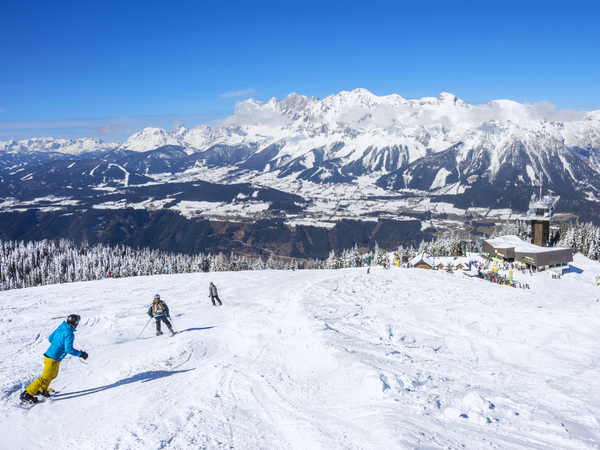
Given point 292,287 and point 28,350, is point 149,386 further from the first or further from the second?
point 292,287

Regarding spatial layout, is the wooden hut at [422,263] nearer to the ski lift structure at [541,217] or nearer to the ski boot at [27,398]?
the ski lift structure at [541,217]

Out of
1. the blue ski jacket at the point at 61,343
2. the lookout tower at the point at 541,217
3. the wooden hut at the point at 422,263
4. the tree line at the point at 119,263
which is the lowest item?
the tree line at the point at 119,263

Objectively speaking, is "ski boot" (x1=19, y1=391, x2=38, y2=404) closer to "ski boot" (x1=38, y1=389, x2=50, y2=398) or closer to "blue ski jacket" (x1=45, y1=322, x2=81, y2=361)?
"ski boot" (x1=38, y1=389, x2=50, y2=398)

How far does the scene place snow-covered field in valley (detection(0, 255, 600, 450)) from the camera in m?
6.90

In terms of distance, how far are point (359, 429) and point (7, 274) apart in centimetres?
12000

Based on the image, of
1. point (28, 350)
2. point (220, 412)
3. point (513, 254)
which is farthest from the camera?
point (513, 254)

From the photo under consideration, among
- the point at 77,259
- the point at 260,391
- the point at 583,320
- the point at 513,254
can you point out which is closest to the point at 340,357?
the point at 260,391

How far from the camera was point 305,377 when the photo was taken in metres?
10.1

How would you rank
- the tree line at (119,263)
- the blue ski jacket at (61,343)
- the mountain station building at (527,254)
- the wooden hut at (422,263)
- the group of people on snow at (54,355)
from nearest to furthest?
the group of people on snow at (54,355), the blue ski jacket at (61,343), the wooden hut at (422,263), the mountain station building at (527,254), the tree line at (119,263)

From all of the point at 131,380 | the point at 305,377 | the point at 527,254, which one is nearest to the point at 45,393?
the point at 131,380

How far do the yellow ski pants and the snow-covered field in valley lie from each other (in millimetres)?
373

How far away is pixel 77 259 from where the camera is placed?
103312 millimetres

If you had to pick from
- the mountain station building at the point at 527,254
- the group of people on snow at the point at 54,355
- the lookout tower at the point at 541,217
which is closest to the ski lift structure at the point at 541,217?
the lookout tower at the point at 541,217

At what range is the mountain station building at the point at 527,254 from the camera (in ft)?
200
